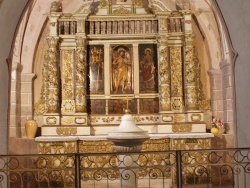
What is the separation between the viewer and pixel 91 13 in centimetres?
1320

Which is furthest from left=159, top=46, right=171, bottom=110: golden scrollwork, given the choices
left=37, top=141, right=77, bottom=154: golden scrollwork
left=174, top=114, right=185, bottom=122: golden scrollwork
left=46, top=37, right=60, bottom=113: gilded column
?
left=46, top=37, right=60, bottom=113: gilded column

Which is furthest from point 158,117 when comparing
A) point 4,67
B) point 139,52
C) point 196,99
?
point 4,67

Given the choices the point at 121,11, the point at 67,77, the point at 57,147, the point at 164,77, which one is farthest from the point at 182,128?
the point at 121,11

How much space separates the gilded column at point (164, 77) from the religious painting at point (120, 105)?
0.83 m

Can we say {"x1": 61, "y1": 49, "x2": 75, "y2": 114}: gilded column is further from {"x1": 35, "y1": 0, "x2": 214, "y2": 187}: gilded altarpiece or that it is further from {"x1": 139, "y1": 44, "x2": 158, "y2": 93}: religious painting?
{"x1": 139, "y1": 44, "x2": 158, "y2": 93}: religious painting

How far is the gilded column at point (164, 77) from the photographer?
12.6 metres

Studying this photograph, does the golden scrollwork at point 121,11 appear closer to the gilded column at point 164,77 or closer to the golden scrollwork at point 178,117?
the gilded column at point 164,77

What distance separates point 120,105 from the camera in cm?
1292

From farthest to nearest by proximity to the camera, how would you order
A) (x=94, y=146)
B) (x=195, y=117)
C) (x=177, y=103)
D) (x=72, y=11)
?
1. (x=72, y=11)
2. (x=177, y=103)
3. (x=195, y=117)
4. (x=94, y=146)

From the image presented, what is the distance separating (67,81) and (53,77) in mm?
432

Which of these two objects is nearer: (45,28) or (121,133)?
(121,133)

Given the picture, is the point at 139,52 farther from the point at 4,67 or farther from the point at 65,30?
the point at 4,67

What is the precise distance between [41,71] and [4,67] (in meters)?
6.60

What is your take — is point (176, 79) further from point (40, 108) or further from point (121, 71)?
point (40, 108)
